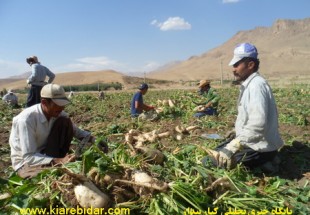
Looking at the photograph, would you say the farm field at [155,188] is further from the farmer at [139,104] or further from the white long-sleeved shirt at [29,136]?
the farmer at [139,104]

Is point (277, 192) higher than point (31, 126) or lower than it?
lower

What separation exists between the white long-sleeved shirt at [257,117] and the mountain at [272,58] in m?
53.0

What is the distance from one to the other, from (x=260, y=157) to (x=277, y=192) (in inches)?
26.4

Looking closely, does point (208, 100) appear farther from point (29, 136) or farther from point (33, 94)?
point (29, 136)

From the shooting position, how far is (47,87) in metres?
3.56

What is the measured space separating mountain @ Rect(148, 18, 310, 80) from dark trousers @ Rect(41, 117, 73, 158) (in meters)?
53.7

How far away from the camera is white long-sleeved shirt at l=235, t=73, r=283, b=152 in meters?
4.05

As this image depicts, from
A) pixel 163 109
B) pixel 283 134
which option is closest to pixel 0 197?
pixel 283 134

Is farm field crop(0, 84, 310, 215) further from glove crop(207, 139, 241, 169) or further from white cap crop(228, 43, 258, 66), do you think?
white cap crop(228, 43, 258, 66)

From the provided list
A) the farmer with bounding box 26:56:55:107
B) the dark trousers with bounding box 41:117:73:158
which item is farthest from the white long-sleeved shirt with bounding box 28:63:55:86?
the dark trousers with bounding box 41:117:73:158

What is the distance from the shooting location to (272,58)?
324ft

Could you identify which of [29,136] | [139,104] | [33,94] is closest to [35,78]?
[33,94]

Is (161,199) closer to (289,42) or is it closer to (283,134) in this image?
(283,134)

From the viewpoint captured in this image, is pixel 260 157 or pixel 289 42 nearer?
pixel 260 157
